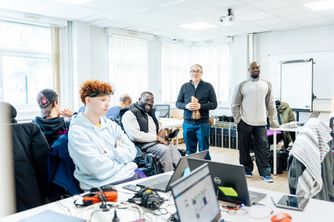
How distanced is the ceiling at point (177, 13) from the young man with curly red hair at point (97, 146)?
2.63 meters

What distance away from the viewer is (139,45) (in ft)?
23.6

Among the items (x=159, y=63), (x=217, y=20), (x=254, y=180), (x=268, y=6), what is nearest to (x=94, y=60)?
(x=159, y=63)

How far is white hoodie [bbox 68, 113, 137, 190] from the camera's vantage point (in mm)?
2238

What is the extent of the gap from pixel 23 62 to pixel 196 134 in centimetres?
329

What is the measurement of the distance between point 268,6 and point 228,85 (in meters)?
3.22

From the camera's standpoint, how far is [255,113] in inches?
171

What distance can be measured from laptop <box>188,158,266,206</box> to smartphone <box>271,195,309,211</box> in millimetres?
119

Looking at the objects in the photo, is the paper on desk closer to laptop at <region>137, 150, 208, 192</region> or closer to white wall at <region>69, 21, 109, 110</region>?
laptop at <region>137, 150, 208, 192</region>

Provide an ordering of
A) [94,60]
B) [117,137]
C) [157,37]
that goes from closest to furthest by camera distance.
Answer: [117,137]
[94,60]
[157,37]

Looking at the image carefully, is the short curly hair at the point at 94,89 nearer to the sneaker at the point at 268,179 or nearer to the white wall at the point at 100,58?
the sneaker at the point at 268,179

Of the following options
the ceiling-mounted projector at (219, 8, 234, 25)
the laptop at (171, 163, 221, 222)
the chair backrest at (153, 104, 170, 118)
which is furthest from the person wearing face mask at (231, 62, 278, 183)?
the laptop at (171, 163, 221, 222)

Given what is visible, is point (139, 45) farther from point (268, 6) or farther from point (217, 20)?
point (268, 6)

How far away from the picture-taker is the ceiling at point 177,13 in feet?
15.7

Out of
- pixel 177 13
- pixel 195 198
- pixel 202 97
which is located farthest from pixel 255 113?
pixel 195 198
